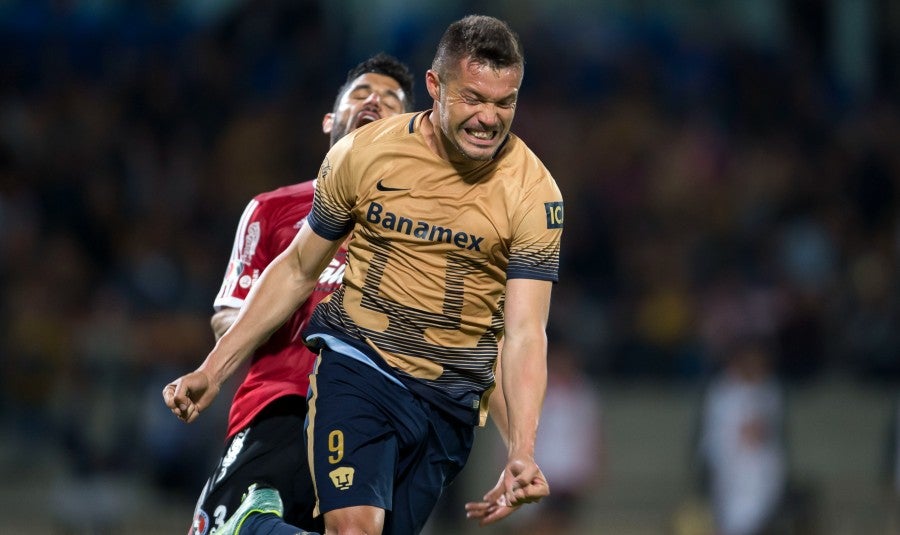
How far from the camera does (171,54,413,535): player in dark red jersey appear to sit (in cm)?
465

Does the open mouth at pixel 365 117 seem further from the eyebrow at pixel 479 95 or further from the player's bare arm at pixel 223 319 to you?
the eyebrow at pixel 479 95

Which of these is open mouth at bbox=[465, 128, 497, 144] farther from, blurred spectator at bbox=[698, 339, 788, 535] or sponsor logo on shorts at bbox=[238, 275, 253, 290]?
blurred spectator at bbox=[698, 339, 788, 535]

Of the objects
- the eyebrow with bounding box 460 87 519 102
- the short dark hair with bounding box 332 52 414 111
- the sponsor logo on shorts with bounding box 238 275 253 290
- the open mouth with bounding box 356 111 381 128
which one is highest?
the short dark hair with bounding box 332 52 414 111

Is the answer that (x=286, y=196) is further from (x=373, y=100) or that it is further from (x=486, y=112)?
(x=486, y=112)

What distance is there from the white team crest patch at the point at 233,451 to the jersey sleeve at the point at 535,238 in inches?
47.4

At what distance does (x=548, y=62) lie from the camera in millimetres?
12391

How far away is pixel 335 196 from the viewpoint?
13.8ft

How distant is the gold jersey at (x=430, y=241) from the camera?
4.10 m

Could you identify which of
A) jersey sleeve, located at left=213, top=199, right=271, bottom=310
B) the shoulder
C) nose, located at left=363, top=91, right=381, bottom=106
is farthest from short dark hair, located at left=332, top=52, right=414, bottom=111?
jersey sleeve, located at left=213, top=199, right=271, bottom=310

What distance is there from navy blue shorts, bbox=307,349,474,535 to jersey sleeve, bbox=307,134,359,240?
1.22 feet

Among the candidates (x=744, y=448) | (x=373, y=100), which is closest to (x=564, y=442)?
(x=744, y=448)

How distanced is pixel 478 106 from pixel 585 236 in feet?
23.4

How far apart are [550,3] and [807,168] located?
299 centimetres

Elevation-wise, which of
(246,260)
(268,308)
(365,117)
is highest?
(365,117)
